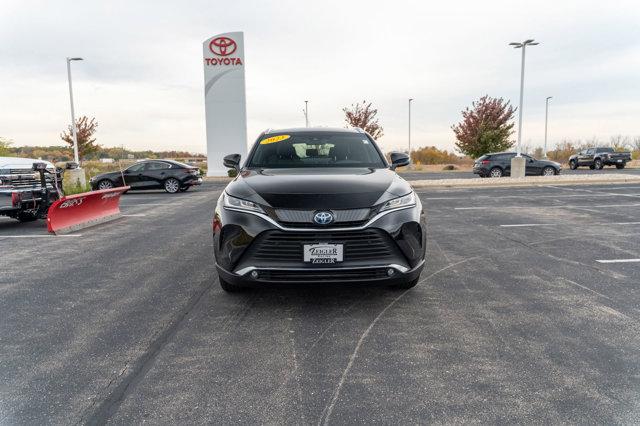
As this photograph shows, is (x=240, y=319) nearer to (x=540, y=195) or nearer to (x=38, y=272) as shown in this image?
(x=38, y=272)

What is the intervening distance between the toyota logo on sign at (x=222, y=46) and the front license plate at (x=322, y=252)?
30.2 meters

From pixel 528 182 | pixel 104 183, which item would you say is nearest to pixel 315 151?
pixel 104 183

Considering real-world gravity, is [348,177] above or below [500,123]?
below

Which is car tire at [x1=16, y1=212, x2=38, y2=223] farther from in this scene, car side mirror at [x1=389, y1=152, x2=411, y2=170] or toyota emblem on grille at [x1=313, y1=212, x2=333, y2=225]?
toyota emblem on grille at [x1=313, y1=212, x2=333, y2=225]

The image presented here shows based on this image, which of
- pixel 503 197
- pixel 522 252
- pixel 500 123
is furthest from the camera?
pixel 500 123

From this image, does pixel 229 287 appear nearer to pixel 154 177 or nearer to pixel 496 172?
pixel 154 177

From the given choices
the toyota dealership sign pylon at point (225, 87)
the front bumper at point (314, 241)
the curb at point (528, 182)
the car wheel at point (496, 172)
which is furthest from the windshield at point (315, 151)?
the toyota dealership sign pylon at point (225, 87)

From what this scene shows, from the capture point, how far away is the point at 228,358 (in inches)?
126

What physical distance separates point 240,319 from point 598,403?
265cm

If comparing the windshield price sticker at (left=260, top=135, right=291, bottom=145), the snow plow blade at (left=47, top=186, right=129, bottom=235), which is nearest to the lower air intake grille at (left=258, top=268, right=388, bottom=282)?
the windshield price sticker at (left=260, top=135, right=291, bottom=145)

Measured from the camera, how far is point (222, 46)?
31125mm

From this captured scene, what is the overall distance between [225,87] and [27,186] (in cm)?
2360

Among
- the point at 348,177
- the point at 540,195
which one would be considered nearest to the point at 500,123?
the point at 540,195

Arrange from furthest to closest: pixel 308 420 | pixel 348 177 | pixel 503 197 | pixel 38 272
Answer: pixel 503 197
pixel 38 272
pixel 348 177
pixel 308 420
